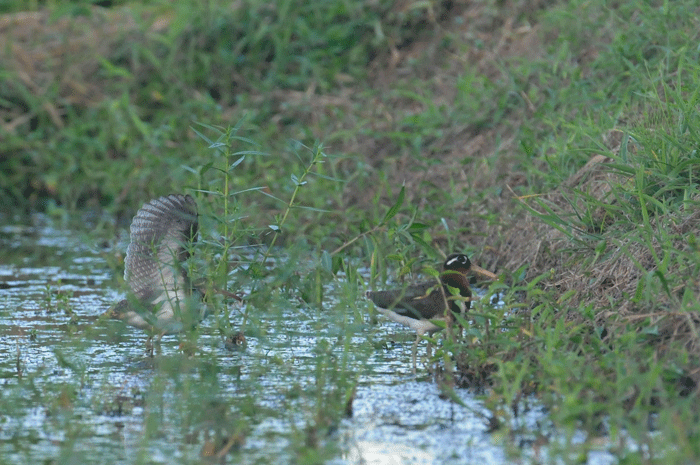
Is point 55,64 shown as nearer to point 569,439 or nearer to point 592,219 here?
point 592,219

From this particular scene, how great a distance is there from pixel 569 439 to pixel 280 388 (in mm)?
1433

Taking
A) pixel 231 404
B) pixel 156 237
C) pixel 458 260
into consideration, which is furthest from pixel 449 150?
pixel 231 404

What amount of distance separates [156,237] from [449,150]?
3.83 meters

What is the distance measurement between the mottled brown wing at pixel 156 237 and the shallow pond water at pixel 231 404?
29cm

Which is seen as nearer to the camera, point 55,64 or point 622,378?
point 622,378

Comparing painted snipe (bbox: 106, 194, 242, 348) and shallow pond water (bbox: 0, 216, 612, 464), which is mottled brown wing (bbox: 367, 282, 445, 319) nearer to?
shallow pond water (bbox: 0, 216, 612, 464)

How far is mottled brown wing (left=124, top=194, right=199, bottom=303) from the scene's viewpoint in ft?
18.7

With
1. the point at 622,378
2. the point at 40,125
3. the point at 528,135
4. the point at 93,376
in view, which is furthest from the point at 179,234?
the point at 40,125

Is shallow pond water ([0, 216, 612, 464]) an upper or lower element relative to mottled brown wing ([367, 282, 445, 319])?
lower

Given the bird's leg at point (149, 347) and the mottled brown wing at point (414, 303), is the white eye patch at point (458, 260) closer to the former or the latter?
the mottled brown wing at point (414, 303)

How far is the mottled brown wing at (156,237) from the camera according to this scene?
5.70 m

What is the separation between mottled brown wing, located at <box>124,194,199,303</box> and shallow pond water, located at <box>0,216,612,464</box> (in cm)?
29

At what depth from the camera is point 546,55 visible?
9289mm

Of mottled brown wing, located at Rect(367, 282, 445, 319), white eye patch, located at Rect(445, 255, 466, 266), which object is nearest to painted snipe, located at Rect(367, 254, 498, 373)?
mottled brown wing, located at Rect(367, 282, 445, 319)
